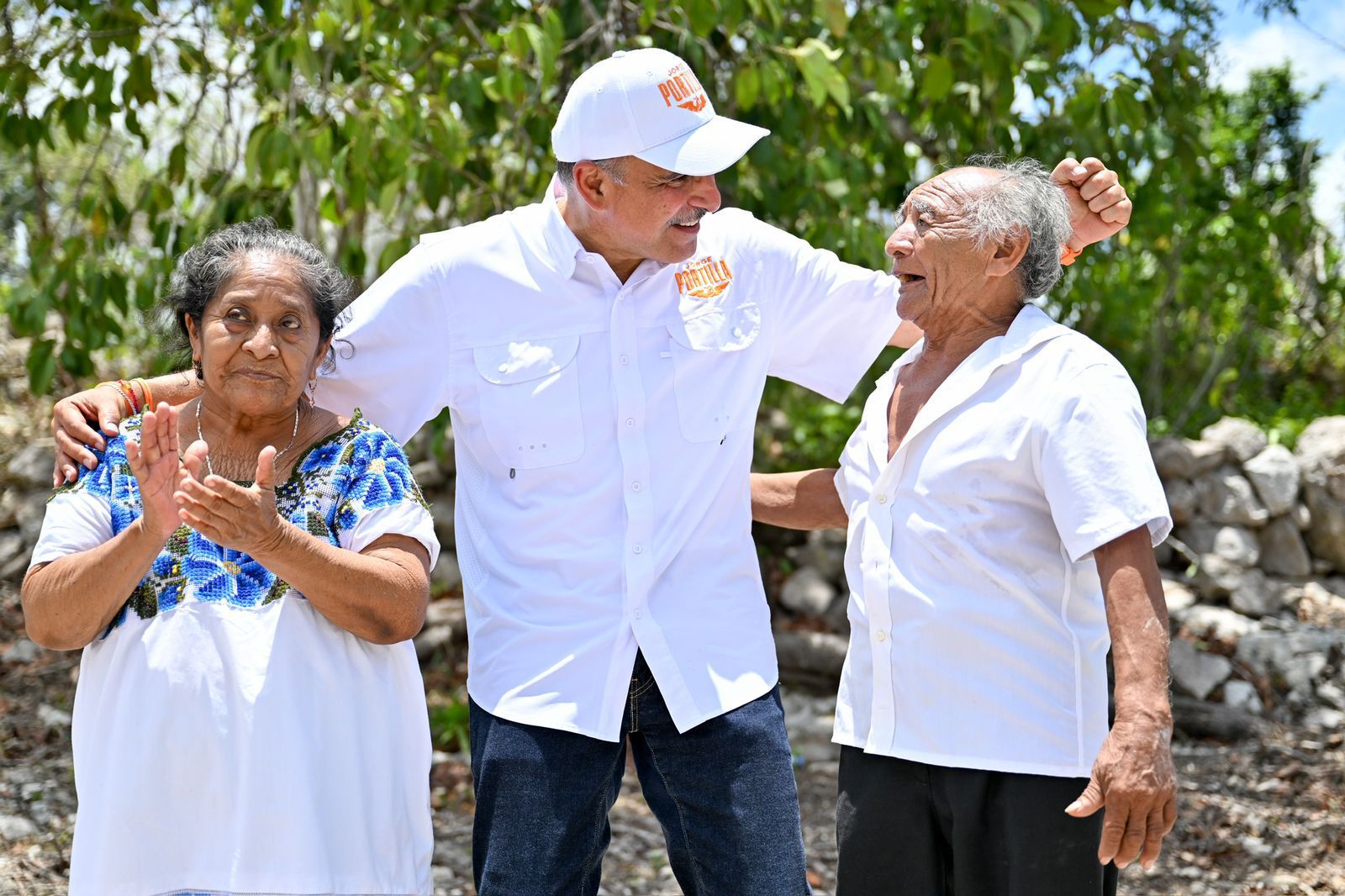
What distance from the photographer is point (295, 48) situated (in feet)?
12.3

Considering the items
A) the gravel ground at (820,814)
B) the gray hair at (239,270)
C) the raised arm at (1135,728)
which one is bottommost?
the gravel ground at (820,814)

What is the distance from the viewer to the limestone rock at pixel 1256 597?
5.75m

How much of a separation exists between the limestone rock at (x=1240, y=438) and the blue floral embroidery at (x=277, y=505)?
4.84m

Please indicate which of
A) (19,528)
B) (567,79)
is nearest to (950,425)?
(567,79)

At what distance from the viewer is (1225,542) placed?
5867 mm

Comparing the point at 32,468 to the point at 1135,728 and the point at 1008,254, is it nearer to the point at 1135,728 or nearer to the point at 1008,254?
the point at 1008,254

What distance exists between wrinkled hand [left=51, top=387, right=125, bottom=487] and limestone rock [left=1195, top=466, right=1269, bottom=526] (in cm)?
499

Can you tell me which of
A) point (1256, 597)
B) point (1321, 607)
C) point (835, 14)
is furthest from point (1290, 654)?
point (835, 14)

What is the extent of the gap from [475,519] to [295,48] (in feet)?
6.56

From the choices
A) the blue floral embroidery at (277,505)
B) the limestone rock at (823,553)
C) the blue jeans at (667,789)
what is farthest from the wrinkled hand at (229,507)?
the limestone rock at (823,553)

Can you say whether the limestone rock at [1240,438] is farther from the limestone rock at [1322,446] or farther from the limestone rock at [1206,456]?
the limestone rock at [1322,446]

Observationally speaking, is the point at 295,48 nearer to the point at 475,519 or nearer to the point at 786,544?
the point at 475,519

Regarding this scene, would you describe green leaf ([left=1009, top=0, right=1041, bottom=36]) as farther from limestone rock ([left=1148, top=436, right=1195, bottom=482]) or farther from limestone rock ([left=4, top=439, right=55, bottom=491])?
limestone rock ([left=4, top=439, right=55, bottom=491])

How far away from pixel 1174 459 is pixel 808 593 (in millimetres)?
1743
